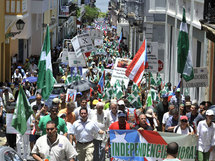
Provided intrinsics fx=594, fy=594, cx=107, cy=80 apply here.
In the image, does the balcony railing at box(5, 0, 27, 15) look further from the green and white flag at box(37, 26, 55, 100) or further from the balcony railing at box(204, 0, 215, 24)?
the green and white flag at box(37, 26, 55, 100)

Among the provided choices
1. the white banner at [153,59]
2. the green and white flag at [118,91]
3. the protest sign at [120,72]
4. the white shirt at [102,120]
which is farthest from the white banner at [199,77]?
the protest sign at [120,72]

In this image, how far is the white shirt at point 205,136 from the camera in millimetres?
11102

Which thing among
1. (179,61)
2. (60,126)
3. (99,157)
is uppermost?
(179,61)

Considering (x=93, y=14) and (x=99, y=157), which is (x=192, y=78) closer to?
(x=99, y=157)

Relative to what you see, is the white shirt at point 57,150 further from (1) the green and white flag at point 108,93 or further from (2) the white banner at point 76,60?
(2) the white banner at point 76,60

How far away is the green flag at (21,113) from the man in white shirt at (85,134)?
99cm

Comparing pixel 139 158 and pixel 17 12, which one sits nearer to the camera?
pixel 139 158

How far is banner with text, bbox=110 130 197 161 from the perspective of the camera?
10.4 m

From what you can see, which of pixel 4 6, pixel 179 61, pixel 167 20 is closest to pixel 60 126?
pixel 179 61

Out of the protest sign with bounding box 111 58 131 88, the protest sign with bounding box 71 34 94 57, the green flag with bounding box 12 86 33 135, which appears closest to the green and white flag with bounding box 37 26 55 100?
the green flag with bounding box 12 86 33 135

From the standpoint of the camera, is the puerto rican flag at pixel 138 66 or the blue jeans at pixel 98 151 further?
the puerto rican flag at pixel 138 66

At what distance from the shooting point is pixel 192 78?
1427 centimetres

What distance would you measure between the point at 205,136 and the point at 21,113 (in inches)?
141

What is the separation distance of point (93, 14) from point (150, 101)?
11366cm
